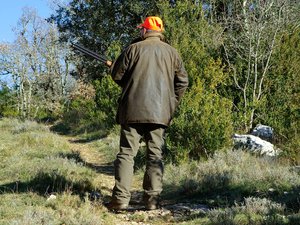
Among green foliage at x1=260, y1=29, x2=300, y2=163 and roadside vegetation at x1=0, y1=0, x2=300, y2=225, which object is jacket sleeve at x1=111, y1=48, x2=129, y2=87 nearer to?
roadside vegetation at x1=0, y1=0, x2=300, y2=225

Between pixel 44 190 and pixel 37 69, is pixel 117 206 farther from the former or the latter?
pixel 37 69

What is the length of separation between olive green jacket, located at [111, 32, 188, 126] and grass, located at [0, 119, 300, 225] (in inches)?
41.9

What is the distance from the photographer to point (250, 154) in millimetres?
7418

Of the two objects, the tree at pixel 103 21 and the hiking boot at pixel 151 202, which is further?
the tree at pixel 103 21

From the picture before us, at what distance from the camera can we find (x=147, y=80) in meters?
4.66

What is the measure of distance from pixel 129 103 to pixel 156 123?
0.37m

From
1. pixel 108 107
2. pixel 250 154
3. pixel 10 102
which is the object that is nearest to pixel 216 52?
pixel 108 107

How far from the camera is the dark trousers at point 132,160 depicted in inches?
181

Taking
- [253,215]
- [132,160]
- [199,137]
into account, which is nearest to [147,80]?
[132,160]

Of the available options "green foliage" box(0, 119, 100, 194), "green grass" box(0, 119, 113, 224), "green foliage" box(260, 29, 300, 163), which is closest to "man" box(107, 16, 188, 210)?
"green grass" box(0, 119, 113, 224)

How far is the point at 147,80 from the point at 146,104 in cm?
27

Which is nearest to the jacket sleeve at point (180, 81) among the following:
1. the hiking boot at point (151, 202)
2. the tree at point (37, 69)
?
the hiking boot at point (151, 202)

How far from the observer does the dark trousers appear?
4605 millimetres

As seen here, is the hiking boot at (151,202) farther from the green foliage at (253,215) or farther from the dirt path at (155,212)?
the green foliage at (253,215)
